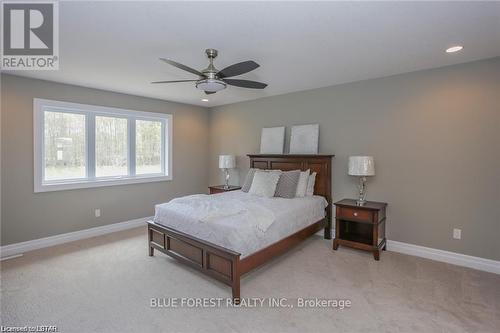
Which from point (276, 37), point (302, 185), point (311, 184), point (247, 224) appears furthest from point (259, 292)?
point (276, 37)

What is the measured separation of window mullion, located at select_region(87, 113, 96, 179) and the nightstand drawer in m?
4.30

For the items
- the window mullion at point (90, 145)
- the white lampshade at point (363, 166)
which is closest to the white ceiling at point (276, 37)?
the window mullion at point (90, 145)

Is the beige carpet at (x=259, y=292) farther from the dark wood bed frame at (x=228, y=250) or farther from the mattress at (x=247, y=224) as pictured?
the mattress at (x=247, y=224)

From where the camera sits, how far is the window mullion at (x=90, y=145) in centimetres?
446

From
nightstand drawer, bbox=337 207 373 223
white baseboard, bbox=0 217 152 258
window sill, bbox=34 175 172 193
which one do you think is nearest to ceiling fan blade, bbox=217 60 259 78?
nightstand drawer, bbox=337 207 373 223

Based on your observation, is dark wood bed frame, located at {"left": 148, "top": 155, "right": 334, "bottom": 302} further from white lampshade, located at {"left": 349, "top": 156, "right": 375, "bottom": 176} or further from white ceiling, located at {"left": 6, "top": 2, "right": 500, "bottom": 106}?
white ceiling, located at {"left": 6, "top": 2, "right": 500, "bottom": 106}

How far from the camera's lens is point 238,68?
8.15 feet

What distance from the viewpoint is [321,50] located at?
2.81 metres

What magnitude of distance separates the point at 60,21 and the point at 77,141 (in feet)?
8.84

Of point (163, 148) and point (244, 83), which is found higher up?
point (244, 83)

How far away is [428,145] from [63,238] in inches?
226

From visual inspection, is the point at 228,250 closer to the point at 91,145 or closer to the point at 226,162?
the point at 226,162

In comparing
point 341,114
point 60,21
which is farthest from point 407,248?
point 60,21

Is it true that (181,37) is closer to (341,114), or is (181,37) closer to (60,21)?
(60,21)
